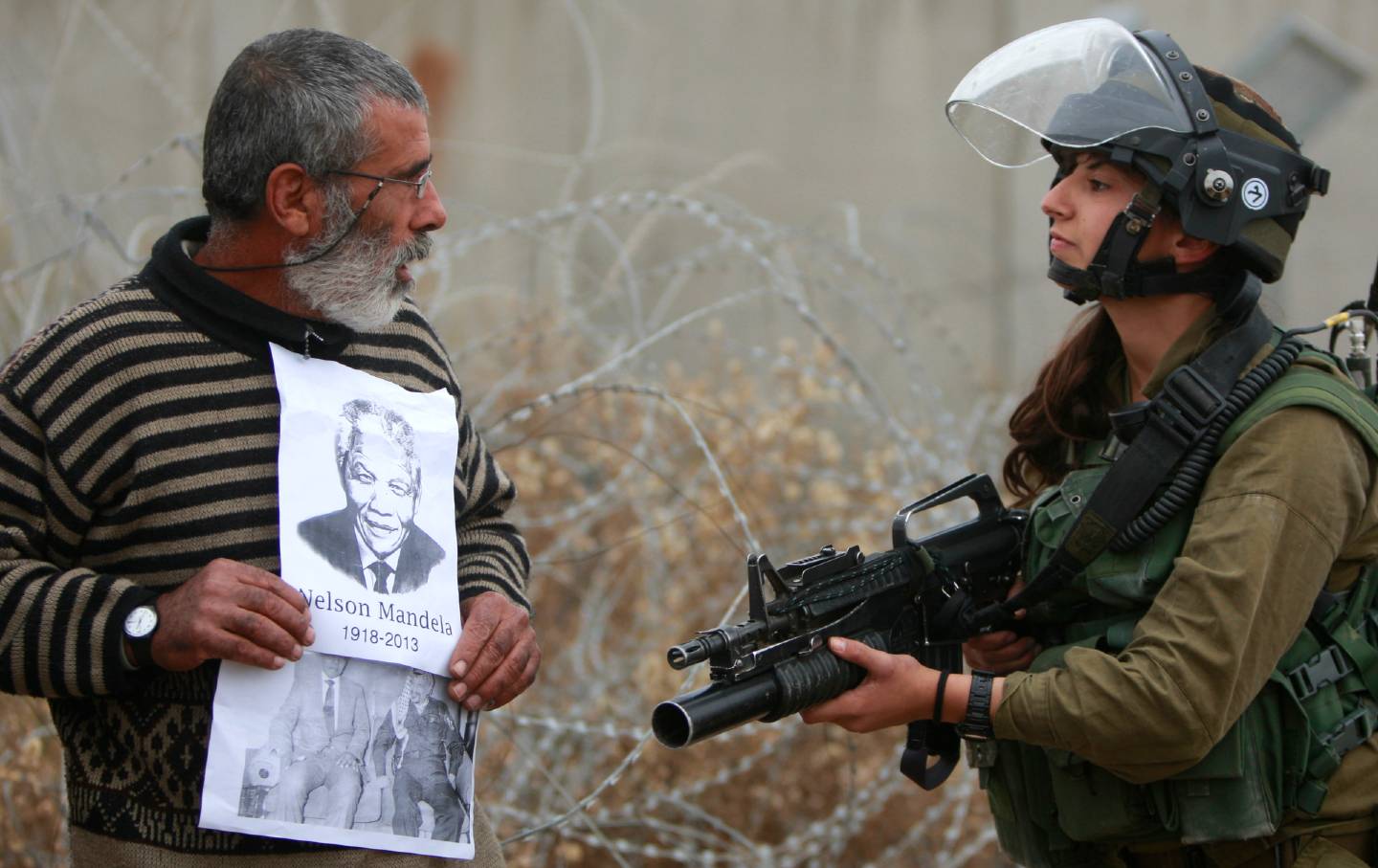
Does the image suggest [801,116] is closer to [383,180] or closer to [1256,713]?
[383,180]

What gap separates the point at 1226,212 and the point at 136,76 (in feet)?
16.5

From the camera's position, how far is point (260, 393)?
79.1 inches

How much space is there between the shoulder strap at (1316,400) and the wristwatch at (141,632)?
5.03 feet

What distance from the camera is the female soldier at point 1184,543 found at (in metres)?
1.97

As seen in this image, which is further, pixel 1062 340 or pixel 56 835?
pixel 56 835

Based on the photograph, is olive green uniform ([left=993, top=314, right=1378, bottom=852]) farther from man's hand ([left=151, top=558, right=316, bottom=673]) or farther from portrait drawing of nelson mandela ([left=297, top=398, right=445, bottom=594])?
man's hand ([left=151, top=558, right=316, bottom=673])

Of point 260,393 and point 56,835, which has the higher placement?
point 260,393

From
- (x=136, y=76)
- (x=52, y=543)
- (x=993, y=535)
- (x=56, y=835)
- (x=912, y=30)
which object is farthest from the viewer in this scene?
(x=912, y=30)

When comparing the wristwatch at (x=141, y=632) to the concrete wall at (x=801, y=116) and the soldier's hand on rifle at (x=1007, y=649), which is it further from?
the concrete wall at (x=801, y=116)

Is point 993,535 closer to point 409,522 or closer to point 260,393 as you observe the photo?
point 409,522

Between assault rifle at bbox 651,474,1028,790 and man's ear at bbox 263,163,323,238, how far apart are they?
82 centimetres

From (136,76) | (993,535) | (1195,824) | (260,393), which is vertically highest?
(136,76)

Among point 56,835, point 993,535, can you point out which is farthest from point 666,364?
point 993,535

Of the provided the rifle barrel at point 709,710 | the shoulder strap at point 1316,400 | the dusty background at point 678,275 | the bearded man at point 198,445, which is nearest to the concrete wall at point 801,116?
the dusty background at point 678,275
